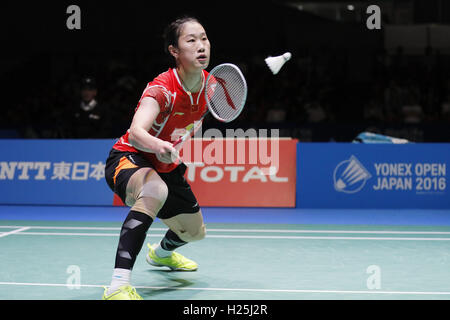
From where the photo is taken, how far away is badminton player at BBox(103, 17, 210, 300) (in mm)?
3971

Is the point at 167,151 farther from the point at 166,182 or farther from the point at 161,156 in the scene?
the point at 166,182

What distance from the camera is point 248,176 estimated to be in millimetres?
8914

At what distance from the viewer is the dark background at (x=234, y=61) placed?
1470cm

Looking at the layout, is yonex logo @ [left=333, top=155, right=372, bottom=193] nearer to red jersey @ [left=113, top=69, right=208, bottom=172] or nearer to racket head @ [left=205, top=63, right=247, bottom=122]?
red jersey @ [left=113, top=69, right=208, bottom=172]

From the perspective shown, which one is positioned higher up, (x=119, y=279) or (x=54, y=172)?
(x=54, y=172)

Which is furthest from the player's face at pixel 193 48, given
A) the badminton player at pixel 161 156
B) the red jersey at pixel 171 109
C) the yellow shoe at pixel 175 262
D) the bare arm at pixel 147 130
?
the yellow shoe at pixel 175 262

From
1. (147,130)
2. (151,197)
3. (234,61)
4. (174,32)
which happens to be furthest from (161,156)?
(234,61)

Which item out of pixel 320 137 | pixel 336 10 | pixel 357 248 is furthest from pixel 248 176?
pixel 336 10

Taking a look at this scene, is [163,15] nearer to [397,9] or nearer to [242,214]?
[397,9]

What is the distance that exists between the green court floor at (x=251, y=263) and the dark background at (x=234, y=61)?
273 inches

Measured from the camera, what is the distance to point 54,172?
9219 millimetres

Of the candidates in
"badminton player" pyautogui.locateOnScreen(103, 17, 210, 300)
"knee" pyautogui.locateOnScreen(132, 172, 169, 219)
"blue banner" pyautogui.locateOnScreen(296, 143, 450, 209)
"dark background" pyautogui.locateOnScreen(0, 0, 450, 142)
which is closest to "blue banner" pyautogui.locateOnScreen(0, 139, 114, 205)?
"blue banner" pyautogui.locateOnScreen(296, 143, 450, 209)

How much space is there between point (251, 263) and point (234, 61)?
1133cm

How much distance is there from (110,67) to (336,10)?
9018 millimetres
